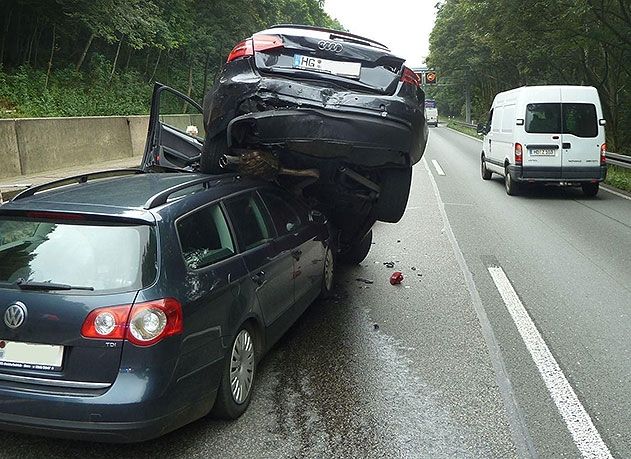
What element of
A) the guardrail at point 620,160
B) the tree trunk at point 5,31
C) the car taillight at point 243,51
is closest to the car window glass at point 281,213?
the car taillight at point 243,51

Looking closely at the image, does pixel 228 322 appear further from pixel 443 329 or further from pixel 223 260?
pixel 443 329

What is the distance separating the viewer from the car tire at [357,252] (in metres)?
7.98

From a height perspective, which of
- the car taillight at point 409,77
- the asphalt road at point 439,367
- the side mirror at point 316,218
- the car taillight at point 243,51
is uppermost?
the car taillight at point 243,51

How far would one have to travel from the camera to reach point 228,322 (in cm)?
382

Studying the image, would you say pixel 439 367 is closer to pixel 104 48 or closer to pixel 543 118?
pixel 543 118

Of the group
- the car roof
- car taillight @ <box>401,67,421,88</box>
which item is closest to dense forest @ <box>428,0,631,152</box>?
car taillight @ <box>401,67,421,88</box>

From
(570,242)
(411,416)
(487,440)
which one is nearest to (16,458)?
(411,416)

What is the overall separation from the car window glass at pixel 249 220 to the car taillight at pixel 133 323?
1064 mm

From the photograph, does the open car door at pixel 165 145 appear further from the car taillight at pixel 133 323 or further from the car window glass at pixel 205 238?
the car taillight at pixel 133 323

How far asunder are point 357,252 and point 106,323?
16.7 feet

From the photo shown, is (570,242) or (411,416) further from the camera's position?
(570,242)

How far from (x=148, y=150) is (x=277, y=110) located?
2079 millimetres

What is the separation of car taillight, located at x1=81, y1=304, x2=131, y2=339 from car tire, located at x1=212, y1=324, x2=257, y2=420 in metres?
0.75

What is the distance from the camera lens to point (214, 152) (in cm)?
588
